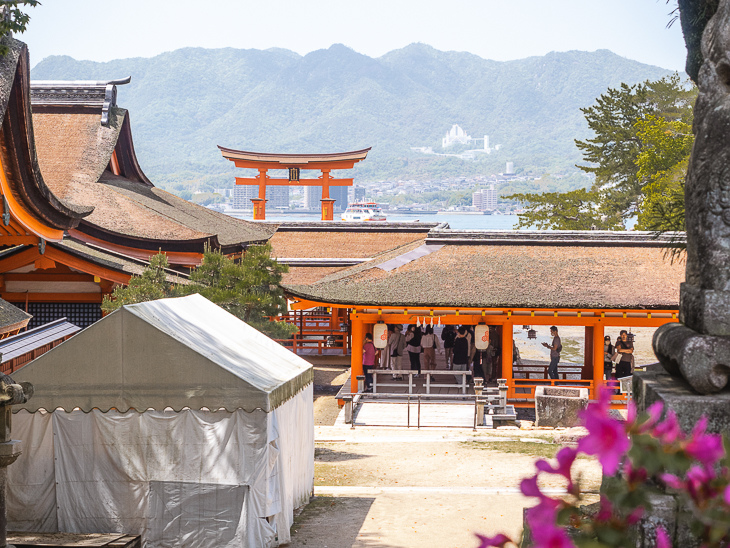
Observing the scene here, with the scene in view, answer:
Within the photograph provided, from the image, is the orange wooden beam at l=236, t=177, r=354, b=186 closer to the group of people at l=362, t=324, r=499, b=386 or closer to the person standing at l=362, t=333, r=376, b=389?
the group of people at l=362, t=324, r=499, b=386

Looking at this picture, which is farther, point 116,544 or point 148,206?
point 148,206

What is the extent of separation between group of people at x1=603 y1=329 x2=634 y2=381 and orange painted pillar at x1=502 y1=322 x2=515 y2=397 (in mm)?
2654

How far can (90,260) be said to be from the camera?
14297mm

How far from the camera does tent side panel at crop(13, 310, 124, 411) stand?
792cm

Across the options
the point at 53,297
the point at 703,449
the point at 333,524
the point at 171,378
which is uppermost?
the point at 703,449

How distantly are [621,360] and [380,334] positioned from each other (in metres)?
6.09

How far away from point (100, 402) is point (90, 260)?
272 inches

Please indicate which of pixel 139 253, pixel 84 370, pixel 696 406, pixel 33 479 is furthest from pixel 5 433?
pixel 139 253

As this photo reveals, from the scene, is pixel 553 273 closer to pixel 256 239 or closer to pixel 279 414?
pixel 256 239

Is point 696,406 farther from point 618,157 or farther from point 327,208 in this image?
point 618,157

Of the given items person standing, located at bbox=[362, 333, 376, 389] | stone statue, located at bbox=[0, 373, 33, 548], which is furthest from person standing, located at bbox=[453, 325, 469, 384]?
stone statue, located at bbox=[0, 373, 33, 548]

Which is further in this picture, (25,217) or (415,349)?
(415,349)

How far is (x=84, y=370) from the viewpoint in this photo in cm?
795

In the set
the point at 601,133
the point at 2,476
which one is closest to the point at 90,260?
the point at 2,476
